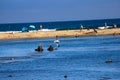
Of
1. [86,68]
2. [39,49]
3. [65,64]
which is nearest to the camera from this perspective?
[86,68]

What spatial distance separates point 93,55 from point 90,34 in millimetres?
39028

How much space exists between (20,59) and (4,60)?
6.06 ft

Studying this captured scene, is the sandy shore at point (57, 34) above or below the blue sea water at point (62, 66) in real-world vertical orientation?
above

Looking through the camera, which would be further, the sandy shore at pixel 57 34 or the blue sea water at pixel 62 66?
the sandy shore at pixel 57 34

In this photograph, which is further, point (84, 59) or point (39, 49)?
point (39, 49)

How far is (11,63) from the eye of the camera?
181ft

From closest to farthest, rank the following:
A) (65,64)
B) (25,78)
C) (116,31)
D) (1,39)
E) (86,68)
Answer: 1. (25,78)
2. (86,68)
3. (65,64)
4. (116,31)
5. (1,39)

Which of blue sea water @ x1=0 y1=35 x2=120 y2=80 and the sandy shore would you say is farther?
the sandy shore

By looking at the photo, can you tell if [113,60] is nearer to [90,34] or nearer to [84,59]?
[84,59]

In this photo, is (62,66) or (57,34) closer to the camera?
(62,66)

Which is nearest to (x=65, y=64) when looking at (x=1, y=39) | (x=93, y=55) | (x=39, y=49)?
(x=93, y=55)

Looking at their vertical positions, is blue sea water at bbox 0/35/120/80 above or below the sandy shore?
below

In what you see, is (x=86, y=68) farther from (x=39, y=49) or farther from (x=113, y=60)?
(x=39, y=49)

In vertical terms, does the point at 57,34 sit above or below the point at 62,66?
above
